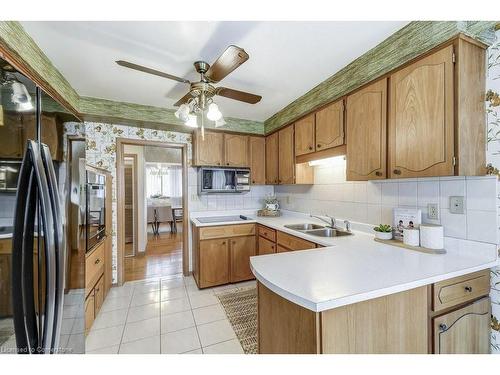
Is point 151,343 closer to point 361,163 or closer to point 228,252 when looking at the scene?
point 228,252

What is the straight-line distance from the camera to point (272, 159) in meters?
3.22

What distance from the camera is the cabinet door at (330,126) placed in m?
1.97

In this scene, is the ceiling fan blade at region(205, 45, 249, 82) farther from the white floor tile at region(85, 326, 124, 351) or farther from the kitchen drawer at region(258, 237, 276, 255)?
the white floor tile at region(85, 326, 124, 351)

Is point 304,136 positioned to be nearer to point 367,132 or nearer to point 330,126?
point 330,126

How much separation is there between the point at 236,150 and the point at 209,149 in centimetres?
40

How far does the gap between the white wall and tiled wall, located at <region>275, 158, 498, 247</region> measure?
9.67 feet

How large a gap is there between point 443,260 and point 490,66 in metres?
1.18

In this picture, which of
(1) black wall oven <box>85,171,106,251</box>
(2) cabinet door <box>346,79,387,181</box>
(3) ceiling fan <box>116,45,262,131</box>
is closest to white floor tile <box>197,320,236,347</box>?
(1) black wall oven <box>85,171,106,251</box>

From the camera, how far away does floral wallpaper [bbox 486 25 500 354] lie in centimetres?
124

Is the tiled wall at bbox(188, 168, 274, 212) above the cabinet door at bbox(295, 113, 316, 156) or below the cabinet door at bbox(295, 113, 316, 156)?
below

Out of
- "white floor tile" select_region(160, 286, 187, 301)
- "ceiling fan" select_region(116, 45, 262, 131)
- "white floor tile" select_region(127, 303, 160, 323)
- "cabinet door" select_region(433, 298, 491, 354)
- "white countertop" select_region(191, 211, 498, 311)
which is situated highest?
"ceiling fan" select_region(116, 45, 262, 131)

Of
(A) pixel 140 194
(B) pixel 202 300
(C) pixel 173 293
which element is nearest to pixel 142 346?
(B) pixel 202 300

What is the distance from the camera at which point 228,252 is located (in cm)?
281
